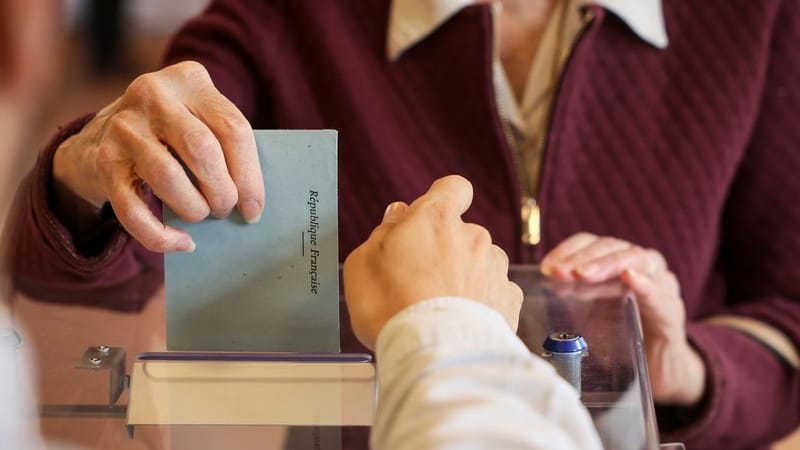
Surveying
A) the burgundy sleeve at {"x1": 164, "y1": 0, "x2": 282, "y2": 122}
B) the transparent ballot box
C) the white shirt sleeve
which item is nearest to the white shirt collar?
the burgundy sleeve at {"x1": 164, "y1": 0, "x2": 282, "y2": 122}

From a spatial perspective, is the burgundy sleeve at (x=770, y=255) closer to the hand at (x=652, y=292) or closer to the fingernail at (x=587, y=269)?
the hand at (x=652, y=292)

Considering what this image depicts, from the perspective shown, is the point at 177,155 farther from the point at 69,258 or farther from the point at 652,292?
the point at 652,292

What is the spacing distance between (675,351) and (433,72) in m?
0.38

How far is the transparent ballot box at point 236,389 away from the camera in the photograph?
0.64m

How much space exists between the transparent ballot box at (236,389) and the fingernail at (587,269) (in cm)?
13

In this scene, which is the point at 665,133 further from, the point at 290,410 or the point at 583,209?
the point at 290,410

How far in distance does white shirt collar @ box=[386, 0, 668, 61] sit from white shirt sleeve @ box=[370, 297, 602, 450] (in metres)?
0.60

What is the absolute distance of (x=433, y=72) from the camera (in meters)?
1.14

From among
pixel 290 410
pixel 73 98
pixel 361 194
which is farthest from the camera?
pixel 73 98

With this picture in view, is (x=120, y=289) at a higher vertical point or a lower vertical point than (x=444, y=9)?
lower

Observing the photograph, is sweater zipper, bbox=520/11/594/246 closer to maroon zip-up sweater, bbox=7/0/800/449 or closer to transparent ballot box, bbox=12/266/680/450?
maroon zip-up sweater, bbox=7/0/800/449

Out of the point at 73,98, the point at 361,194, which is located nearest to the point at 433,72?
the point at 361,194

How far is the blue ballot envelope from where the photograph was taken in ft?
2.16

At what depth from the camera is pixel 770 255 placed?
1.16 metres
